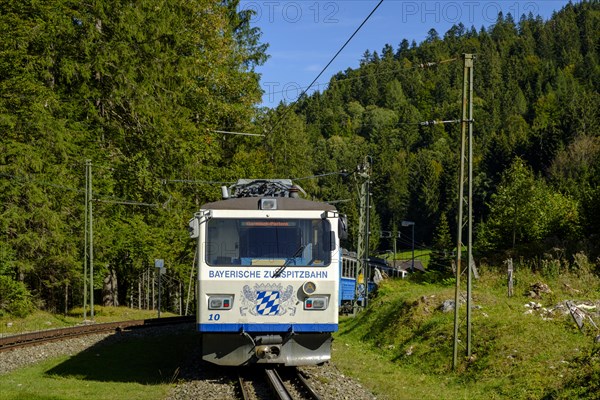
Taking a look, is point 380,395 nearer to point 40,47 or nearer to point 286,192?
point 286,192

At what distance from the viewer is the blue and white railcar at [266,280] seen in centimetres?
1389

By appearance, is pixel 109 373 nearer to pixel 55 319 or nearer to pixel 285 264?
pixel 285 264

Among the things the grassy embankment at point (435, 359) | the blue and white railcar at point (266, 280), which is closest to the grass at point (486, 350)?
the grassy embankment at point (435, 359)

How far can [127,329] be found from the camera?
2731 cm

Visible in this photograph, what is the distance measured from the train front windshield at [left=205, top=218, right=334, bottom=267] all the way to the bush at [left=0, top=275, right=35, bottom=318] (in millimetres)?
20958

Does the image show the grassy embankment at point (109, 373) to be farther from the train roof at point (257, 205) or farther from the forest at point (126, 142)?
the forest at point (126, 142)

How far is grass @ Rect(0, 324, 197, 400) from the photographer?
13.5 m

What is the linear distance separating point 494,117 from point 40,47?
136682mm

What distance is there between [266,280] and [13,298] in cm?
2209

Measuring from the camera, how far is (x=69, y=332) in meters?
24.9

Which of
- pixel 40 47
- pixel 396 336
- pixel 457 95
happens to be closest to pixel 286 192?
pixel 396 336

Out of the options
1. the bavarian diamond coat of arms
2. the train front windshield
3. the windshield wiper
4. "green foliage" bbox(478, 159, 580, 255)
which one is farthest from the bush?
"green foliage" bbox(478, 159, 580, 255)

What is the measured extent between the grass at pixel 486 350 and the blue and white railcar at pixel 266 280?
1.84m

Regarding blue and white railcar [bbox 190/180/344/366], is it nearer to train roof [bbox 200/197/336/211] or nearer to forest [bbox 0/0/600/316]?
train roof [bbox 200/197/336/211]
